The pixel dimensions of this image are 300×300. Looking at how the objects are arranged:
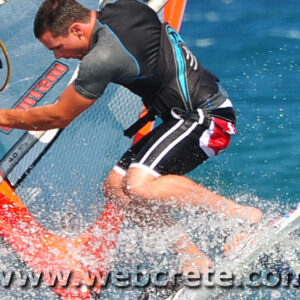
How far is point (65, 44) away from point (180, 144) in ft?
2.06

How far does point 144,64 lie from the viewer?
270cm

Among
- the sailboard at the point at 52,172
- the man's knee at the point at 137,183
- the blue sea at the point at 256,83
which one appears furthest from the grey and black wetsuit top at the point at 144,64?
the blue sea at the point at 256,83

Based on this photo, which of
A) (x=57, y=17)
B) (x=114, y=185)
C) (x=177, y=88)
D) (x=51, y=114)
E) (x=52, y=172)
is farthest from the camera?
(x=52, y=172)

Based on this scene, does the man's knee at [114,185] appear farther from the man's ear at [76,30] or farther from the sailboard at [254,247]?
the man's ear at [76,30]

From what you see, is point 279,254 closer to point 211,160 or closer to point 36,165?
point 211,160

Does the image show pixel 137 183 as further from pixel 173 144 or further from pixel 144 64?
pixel 144 64

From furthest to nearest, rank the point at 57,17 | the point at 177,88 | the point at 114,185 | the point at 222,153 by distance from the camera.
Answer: the point at 222,153 < the point at 114,185 < the point at 177,88 < the point at 57,17

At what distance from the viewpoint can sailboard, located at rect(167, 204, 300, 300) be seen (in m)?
2.87

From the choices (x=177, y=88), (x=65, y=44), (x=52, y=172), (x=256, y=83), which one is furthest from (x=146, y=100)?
(x=256, y=83)

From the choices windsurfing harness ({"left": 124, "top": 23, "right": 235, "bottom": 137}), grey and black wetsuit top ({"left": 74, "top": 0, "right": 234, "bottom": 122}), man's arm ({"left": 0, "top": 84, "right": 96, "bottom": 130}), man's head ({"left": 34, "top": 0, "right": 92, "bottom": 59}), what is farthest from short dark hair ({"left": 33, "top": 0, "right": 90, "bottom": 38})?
windsurfing harness ({"left": 124, "top": 23, "right": 235, "bottom": 137})

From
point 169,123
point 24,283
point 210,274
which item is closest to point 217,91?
point 169,123

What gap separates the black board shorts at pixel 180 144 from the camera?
2777 mm

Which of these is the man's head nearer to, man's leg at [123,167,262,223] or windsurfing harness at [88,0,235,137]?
windsurfing harness at [88,0,235,137]

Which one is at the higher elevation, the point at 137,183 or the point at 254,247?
the point at 137,183
